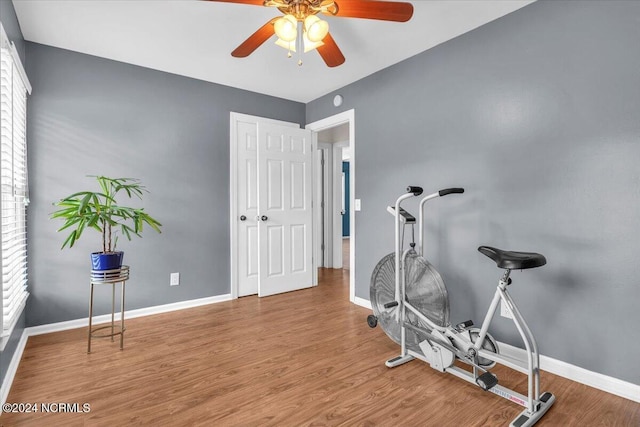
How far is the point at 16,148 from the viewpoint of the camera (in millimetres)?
2271

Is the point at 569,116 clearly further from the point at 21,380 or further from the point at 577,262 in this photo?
the point at 21,380

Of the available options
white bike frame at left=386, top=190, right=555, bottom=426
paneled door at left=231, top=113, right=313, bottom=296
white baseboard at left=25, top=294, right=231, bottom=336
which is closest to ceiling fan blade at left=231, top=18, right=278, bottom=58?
white bike frame at left=386, top=190, right=555, bottom=426

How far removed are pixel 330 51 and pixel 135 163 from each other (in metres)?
2.21

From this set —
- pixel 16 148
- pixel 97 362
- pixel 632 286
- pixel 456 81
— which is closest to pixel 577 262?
pixel 632 286

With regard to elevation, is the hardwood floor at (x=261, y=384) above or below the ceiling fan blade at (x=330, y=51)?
below

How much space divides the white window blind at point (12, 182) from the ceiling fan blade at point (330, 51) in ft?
5.88

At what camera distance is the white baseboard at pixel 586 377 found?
1829mm

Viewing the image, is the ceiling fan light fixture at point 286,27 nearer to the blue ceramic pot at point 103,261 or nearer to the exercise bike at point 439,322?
the exercise bike at point 439,322

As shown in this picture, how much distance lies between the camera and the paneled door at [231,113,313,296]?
382 centimetres

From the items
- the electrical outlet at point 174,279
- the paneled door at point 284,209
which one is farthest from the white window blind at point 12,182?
the paneled door at point 284,209

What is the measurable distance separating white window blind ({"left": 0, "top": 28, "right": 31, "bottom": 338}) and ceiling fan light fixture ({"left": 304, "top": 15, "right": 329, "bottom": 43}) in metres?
1.66

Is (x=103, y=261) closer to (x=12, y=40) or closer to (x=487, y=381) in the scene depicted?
(x=12, y=40)

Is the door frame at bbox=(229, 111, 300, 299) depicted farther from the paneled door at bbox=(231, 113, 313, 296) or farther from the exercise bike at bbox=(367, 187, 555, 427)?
the exercise bike at bbox=(367, 187, 555, 427)

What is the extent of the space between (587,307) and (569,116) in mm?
1181
